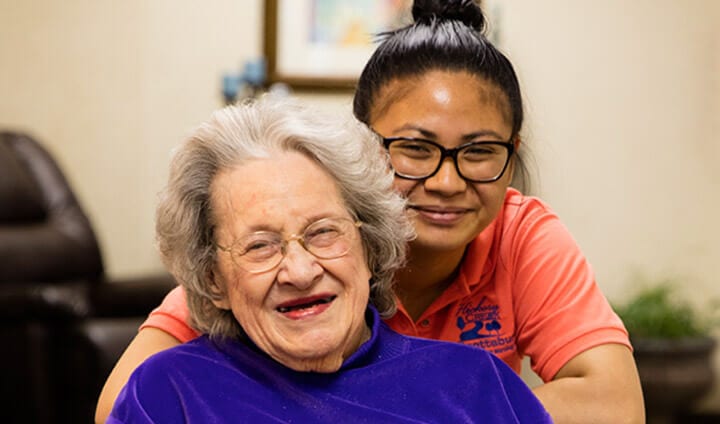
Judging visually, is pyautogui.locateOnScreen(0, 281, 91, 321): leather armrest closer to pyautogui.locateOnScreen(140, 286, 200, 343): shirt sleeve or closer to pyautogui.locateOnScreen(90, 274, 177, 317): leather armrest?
pyautogui.locateOnScreen(90, 274, 177, 317): leather armrest

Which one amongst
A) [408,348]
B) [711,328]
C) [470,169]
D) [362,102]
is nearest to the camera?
[408,348]

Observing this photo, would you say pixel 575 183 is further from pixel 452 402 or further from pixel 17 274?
pixel 452 402

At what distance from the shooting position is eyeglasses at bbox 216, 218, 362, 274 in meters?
1.56

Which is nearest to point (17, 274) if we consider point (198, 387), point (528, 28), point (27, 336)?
point (27, 336)

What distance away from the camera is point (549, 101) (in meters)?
4.36

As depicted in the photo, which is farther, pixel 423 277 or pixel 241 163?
pixel 423 277

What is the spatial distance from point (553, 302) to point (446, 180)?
31cm

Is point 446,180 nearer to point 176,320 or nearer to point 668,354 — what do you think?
point 176,320

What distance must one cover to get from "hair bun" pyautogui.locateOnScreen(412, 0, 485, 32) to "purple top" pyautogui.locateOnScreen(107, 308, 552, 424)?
2.14 feet

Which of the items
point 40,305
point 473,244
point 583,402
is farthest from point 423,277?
point 40,305

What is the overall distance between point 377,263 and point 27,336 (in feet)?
7.22

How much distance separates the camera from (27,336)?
356 cm

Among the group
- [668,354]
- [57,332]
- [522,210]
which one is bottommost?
[668,354]

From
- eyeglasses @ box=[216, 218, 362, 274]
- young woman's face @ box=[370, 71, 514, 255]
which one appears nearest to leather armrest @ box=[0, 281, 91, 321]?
young woman's face @ box=[370, 71, 514, 255]
